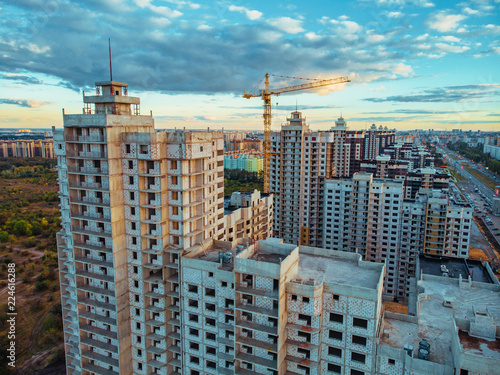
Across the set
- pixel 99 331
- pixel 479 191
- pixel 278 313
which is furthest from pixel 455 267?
pixel 479 191

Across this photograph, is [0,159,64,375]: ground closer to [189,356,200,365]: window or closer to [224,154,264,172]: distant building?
[189,356,200,365]: window

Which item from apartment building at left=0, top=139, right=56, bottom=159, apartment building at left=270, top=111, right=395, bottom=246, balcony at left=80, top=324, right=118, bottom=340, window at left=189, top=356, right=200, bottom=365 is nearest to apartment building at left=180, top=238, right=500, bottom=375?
window at left=189, top=356, right=200, bottom=365

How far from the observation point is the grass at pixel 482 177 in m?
136

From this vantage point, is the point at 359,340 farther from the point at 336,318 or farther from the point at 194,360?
the point at 194,360

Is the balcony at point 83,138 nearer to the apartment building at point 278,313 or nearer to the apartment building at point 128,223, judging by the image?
the apartment building at point 128,223

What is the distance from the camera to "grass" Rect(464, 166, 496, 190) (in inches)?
5365

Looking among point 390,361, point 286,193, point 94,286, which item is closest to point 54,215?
point 286,193

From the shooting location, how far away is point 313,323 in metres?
22.4

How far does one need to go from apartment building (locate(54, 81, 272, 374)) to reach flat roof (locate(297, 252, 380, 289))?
8548mm

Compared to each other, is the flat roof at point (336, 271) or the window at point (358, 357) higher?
the flat roof at point (336, 271)

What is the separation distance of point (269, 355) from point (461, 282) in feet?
58.9

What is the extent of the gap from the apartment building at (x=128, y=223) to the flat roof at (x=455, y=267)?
83.6 feet

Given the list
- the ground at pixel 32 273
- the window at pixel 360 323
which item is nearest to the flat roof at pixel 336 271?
the window at pixel 360 323

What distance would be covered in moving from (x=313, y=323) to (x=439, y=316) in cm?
990
